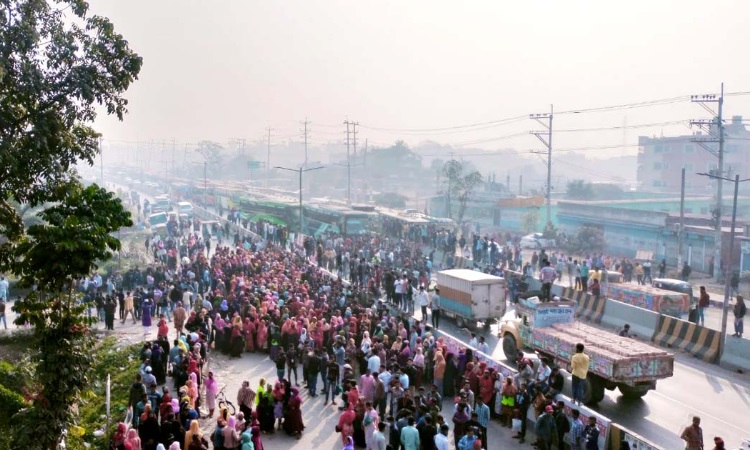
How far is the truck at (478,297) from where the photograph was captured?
25.6m

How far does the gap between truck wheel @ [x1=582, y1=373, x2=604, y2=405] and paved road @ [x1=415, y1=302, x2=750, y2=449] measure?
0.30 m

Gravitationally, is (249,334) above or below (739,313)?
below

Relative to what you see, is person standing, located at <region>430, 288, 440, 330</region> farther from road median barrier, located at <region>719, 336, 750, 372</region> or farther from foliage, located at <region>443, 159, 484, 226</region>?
foliage, located at <region>443, 159, 484, 226</region>

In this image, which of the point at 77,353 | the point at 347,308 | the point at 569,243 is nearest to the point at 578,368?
the point at 347,308

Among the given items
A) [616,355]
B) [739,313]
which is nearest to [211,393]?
[616,355]

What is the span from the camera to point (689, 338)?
926 inches

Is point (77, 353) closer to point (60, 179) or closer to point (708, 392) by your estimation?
point (60, 179)

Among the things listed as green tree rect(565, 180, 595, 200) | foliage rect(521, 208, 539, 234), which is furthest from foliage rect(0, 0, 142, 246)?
green tree rect(565, 180, 595, 200)

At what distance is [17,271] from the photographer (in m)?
12.4

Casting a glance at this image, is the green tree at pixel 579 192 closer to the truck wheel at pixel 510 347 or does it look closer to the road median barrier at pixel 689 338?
the road median barrier at pixel 689 338

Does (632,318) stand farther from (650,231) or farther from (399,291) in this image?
(650,231)

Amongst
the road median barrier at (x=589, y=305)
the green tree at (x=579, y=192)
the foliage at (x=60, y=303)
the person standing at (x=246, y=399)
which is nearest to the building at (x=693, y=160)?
the green tree at (x=579, y=192)

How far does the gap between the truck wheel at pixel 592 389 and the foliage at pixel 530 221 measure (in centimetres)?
4614

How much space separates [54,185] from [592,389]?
43.4 ft
